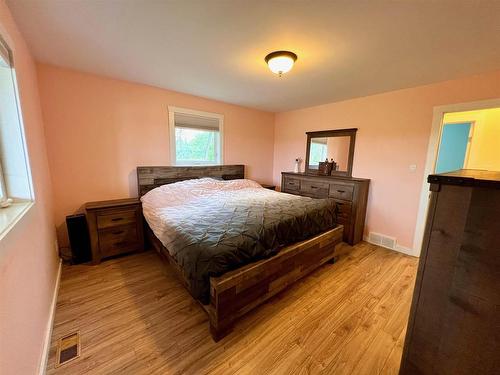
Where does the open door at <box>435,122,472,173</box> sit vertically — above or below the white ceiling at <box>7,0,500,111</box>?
below

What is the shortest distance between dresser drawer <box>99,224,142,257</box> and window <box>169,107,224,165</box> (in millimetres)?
1272

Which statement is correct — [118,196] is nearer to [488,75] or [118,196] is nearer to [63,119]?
[63,119]

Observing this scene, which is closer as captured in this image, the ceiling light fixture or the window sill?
the window sill

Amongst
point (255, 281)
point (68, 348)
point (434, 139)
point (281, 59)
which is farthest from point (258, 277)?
point (434, 139)

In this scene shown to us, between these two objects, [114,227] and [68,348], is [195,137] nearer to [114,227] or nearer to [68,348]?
[114,227]

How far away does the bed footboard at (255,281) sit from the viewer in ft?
4.75

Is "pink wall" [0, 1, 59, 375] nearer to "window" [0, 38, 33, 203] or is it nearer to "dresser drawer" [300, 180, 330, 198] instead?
"window" [0, 38, 33, 203]

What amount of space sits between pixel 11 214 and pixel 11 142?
599 millimetres

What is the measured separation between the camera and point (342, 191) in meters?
3.27

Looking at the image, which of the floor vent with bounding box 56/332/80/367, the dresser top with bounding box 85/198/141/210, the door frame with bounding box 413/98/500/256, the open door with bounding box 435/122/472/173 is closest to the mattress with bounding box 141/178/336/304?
the dresser top with bounding box 85/198/141/210

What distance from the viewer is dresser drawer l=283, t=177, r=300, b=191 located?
3950 mm

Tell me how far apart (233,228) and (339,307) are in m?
1.25

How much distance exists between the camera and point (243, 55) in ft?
6.54

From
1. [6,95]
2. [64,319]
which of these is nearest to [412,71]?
[6,95]
